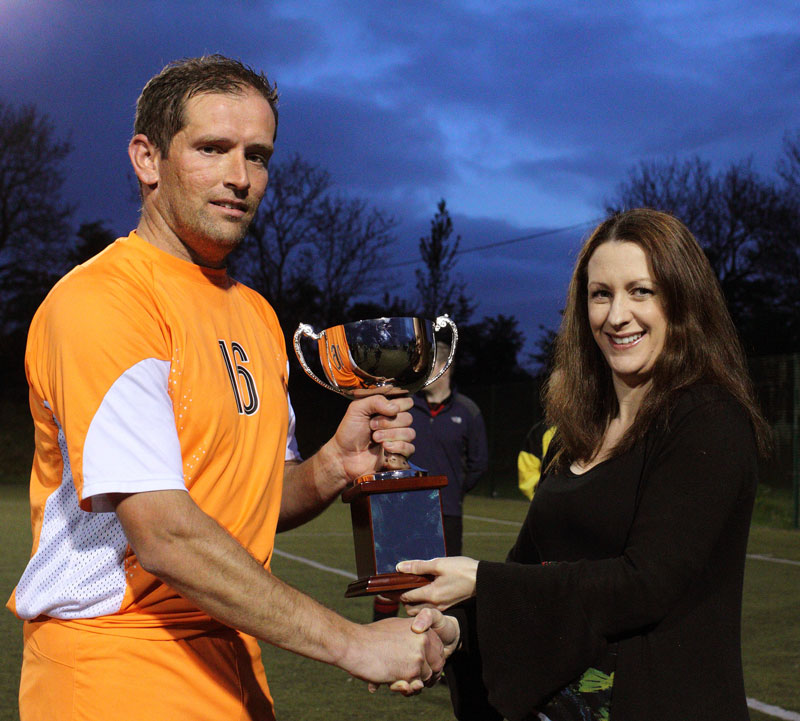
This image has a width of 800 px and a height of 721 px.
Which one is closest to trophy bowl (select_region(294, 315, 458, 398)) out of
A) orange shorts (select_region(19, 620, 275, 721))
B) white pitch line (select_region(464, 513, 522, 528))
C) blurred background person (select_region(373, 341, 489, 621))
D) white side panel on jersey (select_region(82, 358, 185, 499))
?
white side panel on jersey (select_region(82, 358, 185, 499))

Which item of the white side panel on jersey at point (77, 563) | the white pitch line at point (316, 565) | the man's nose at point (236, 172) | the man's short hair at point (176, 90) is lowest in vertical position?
the white pitch line at point (316, 565)

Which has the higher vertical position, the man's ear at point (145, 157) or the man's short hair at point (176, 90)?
the man's short hair at point (176, 90)

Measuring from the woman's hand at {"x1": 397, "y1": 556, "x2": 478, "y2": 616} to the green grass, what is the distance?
123 inches

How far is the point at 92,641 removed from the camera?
210 centimetres

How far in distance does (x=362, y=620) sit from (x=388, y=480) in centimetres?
523

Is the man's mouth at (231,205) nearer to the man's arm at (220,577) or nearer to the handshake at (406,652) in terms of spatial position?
the man's arm at (220,577)

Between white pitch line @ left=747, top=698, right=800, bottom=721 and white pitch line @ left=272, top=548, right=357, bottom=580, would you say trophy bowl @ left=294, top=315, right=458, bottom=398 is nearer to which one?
white pitch line @ left=747, top=698, right=800, bottom=721

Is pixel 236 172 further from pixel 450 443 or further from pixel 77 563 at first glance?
pixel 450 443

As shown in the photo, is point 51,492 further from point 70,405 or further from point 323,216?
point 323,216

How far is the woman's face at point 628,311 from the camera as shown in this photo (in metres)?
2.56

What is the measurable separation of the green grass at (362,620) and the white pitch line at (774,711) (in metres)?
0.07

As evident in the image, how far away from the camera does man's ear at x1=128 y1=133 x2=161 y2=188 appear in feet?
7.68

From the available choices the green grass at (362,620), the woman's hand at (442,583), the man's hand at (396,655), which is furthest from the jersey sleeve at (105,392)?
the green grass at (362,620)

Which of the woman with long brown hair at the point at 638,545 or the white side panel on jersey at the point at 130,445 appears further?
the woman with long brown hair at the point at 638,545
